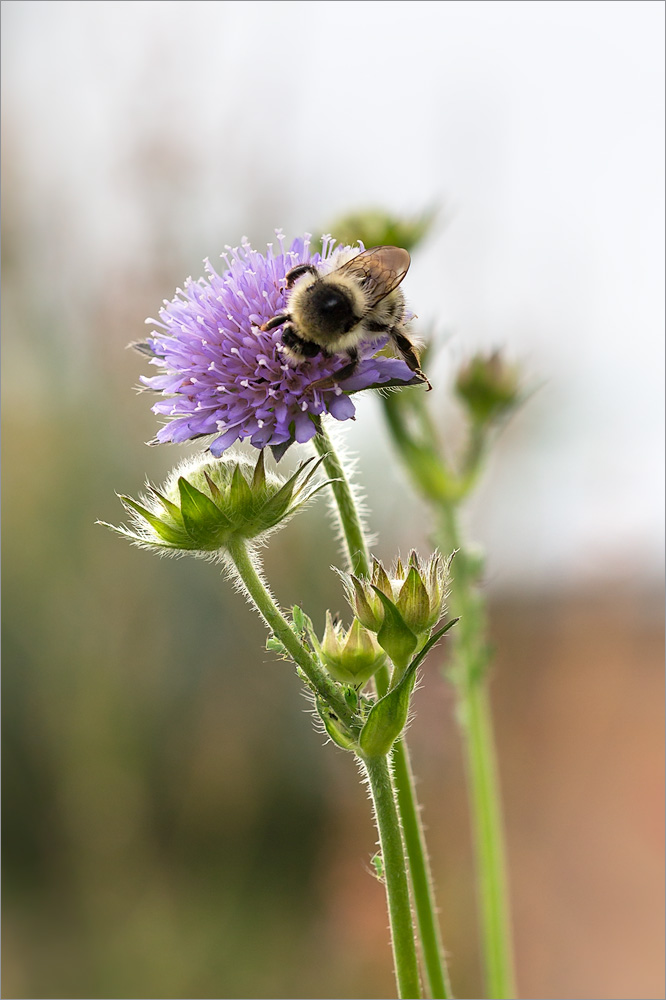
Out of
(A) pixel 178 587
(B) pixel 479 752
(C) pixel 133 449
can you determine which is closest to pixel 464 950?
(A) pixel 178 587

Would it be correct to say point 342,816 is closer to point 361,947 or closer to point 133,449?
point 361,947

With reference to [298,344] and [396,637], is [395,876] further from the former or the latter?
[298,344]

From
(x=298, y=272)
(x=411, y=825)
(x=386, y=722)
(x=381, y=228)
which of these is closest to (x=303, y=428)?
(x=298, y=272)

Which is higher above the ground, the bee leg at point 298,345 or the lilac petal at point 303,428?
the bee leg at point 298,345

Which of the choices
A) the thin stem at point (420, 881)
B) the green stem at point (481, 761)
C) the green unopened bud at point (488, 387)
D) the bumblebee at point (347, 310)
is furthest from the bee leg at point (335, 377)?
the green unopened bud at point (488, 387)

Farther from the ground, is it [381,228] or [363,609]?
[381,228]

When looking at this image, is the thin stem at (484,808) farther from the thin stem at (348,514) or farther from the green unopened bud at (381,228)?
the green unopened bud at (381,228)
